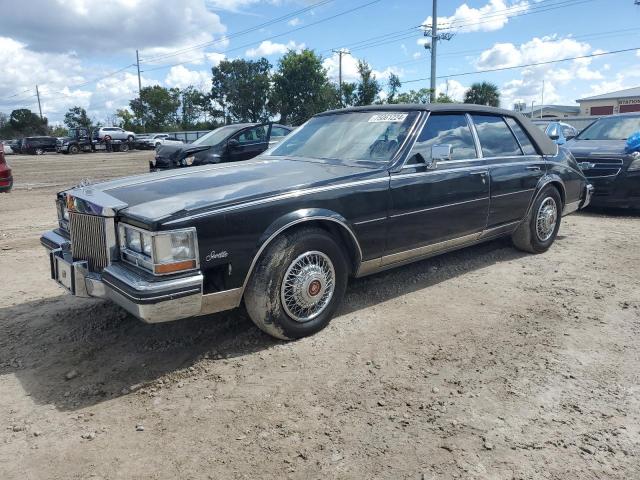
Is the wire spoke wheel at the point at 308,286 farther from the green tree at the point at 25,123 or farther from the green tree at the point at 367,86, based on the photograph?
the green tree at the point at 25,123

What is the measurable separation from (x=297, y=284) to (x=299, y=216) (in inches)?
18.2

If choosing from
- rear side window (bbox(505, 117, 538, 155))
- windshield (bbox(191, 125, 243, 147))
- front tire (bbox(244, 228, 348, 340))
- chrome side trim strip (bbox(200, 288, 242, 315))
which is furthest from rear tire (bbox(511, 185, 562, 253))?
windshield (bbox(191, 125, 243, 147))

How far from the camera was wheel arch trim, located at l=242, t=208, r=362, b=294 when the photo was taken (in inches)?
122

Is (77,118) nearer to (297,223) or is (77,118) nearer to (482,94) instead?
(482,94)

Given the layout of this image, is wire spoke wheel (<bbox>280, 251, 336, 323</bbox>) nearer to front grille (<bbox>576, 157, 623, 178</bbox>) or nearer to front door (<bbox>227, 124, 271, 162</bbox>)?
front grille (<bbox>576, 157, 623, 178</bbox>)

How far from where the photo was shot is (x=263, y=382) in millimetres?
2930

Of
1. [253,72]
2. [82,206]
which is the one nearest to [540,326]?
[82,206]

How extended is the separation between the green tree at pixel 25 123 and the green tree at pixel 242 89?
2532 cm

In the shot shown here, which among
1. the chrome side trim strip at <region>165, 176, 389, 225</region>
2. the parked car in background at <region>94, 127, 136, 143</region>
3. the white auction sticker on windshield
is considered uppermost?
the parked car in background at <region>94, 127, 136, 143</region>

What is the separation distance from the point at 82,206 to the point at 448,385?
2.56 m

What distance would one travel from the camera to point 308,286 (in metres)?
3.36

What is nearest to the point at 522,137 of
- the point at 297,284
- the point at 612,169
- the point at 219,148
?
the point at 612,169

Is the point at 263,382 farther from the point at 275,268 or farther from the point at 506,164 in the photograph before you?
the point at 506,164

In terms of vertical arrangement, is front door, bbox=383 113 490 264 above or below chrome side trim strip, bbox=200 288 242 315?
above
